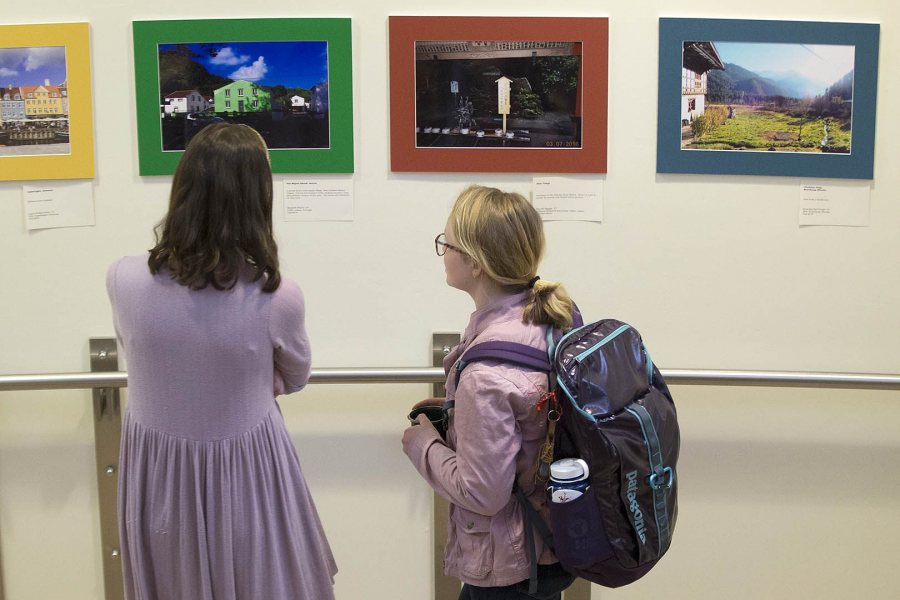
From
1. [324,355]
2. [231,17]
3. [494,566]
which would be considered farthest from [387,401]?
[231,17]

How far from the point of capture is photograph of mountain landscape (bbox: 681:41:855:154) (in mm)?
2365

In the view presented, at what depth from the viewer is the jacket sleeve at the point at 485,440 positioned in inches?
Answer: 55.2

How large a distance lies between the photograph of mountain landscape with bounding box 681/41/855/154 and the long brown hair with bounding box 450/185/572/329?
3.48ft

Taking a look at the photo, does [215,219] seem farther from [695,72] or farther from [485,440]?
[695,72]

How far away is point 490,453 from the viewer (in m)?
1.41

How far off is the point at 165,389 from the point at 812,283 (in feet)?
6.07

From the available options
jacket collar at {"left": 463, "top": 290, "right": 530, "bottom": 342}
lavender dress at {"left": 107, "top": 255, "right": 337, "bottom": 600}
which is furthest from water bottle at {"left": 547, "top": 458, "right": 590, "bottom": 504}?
lavender dress at {"left": 107, "top": 255, "right": 337, "bottom": 600}

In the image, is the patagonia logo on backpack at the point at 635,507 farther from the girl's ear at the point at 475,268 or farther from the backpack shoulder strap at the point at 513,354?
the girl's ear at the point at 475,268

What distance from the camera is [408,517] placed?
8.11 ft

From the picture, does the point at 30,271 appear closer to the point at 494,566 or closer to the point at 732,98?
the point at 494,566

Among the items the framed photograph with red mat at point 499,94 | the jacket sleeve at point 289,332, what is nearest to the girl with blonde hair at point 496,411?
the jacket sleeve at point 289,332

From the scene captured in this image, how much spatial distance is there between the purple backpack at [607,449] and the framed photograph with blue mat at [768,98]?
3.61ft

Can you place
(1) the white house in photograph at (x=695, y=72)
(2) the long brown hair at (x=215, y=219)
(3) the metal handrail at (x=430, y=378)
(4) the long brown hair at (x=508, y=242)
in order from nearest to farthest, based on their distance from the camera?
1. (2) the long brown hair at (x=215, y=219)
2. (4) the long brown hair at (x=508, y=242)
3. (3) the metal handrail at (x=430, y=378)
4. (1) the white house in photograph at (x=695, y=72)

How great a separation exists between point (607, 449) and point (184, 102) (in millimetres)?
1593
